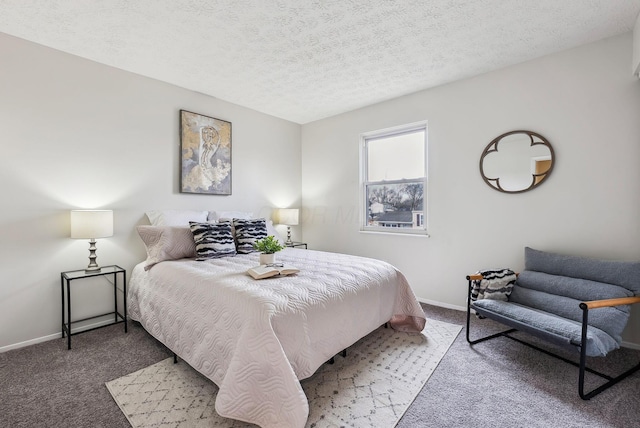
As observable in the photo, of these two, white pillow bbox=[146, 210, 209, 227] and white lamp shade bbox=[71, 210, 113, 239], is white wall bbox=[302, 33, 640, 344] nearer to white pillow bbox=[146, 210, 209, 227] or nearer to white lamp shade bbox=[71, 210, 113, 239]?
white pillow bbox=[146, 210, 209, 227]

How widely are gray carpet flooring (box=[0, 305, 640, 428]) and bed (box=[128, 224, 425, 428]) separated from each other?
0.43m

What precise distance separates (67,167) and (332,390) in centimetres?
301

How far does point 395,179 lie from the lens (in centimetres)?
394

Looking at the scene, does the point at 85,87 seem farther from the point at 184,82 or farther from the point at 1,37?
the point at 184,82

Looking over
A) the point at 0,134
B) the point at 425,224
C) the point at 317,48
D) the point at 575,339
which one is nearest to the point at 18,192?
the point at 0,134

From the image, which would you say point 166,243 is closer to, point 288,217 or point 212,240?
point 212,240

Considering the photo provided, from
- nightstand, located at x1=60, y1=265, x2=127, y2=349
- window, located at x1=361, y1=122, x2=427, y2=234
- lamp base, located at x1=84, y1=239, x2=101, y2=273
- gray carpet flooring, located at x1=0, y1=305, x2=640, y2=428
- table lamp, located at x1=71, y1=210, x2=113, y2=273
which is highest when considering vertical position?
window, located at x1=361, y1=122, x2=427, y2=234

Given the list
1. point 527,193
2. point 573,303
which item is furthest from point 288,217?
point 573,303

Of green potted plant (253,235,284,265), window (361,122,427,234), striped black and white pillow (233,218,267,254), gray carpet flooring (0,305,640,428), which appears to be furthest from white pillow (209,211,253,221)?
window (361,122,427,234)

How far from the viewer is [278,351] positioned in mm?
1493

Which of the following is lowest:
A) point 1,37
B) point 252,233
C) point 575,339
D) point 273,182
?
point 575,339

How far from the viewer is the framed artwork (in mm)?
3428

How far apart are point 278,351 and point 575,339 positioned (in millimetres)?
1849

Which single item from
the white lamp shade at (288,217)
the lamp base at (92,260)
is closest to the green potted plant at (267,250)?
the lamp base at (92,260)
